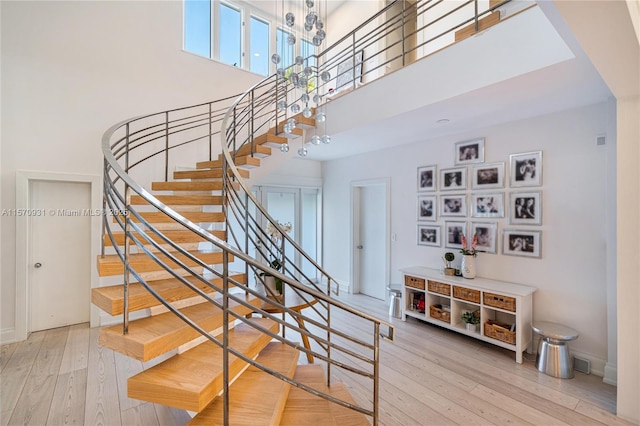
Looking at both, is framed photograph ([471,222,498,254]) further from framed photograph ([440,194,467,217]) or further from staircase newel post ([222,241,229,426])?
staircase newel post ([222,241,229,426])

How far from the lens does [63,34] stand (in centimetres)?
380

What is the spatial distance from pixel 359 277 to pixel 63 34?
5.77m

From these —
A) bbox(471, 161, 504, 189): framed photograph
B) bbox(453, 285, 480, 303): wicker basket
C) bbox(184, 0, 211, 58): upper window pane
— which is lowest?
bbox(453, 285, 480, 303): wicker basket

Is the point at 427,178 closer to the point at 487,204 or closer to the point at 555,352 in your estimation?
the point at 487,204

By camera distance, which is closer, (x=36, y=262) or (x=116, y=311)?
(x=116, y=311)

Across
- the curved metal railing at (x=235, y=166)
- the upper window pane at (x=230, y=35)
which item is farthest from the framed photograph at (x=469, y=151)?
the upper window pane at (x=230, y=35)

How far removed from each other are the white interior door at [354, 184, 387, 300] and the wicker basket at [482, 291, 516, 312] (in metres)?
1.94

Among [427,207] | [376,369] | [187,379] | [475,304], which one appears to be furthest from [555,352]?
[187,379]

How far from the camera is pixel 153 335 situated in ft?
5.42

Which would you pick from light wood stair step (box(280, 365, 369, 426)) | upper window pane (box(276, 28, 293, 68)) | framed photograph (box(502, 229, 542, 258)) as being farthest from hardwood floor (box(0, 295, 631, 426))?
upper window pane (box(276, 28, 293, 68))

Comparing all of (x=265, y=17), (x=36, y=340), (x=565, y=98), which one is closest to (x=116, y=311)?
(x=36, y=340)

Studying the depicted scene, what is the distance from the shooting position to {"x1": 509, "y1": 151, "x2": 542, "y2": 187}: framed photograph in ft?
11.1

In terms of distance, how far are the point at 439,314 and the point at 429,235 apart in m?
1.14

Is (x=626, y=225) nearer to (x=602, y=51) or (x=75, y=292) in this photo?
(x=602, y=51)
